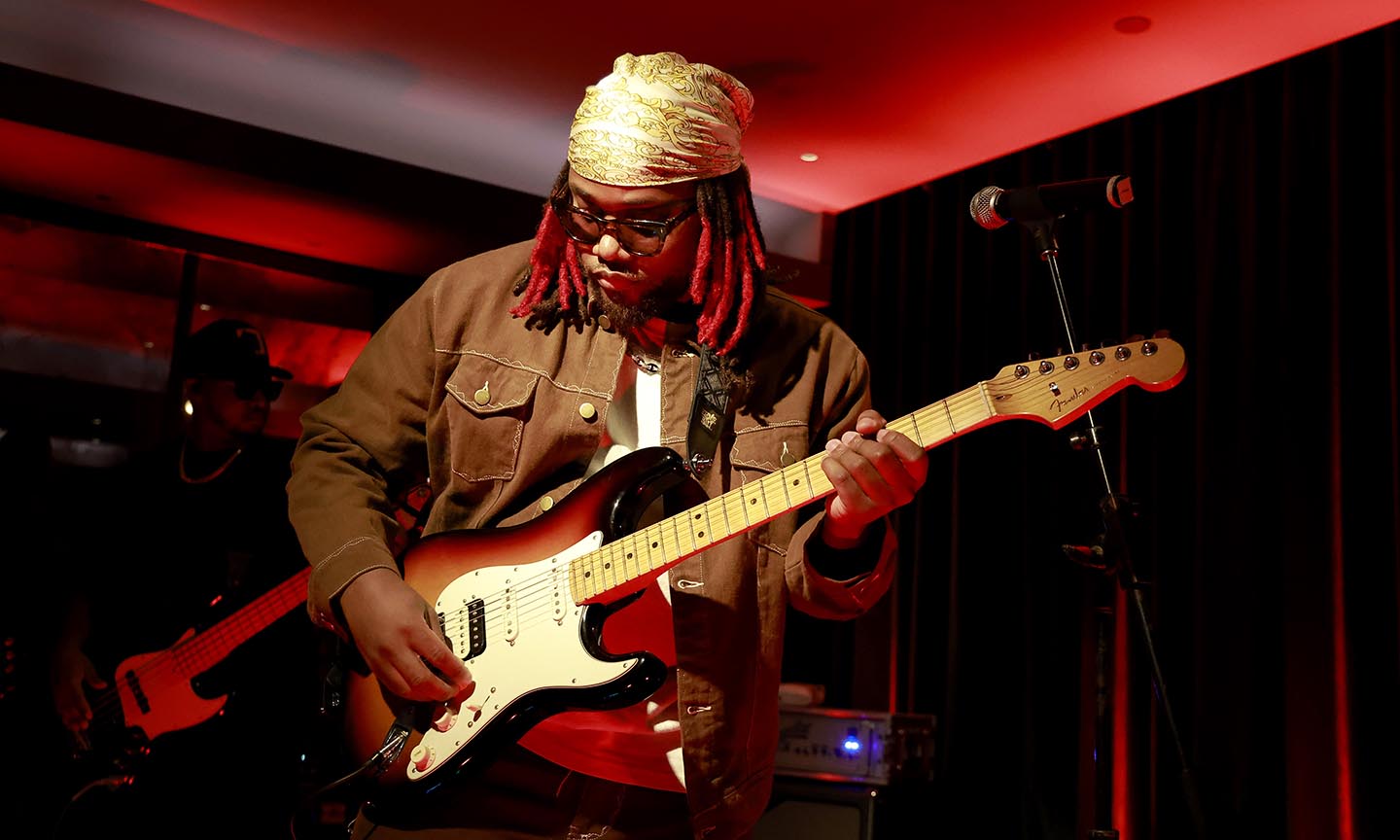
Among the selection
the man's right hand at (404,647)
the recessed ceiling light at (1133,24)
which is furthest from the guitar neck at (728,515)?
the recessed ceiling light at (1133,24)

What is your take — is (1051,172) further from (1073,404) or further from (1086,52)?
(1073,404)

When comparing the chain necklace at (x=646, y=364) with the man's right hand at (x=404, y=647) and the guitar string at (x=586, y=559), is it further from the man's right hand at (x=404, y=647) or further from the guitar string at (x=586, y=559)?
the man's right hand at (x=404, y=647)

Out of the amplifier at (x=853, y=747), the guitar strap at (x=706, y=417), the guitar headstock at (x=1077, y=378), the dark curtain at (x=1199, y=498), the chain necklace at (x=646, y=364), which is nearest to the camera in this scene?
the guitar headstock at (x=1077, y=378)

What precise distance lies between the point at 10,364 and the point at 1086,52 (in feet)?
15.9

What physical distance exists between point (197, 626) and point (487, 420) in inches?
105

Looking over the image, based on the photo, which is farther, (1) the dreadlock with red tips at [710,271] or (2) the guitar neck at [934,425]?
(1) the dreadlock with red tips at [710,271]

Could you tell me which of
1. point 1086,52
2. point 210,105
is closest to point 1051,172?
point 1086,52

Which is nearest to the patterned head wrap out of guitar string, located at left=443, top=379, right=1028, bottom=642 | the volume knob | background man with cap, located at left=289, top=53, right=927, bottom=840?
background man with cap, located at left=289, top=53, right=927, bottom=840

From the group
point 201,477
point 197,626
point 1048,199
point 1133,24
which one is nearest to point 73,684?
point 197,626

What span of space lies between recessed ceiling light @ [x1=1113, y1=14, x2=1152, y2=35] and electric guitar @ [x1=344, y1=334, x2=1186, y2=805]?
3181 mm

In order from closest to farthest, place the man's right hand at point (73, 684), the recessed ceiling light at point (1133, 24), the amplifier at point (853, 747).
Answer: the man's right hand at point (73, 684) < the amplifier at point (853, 747) < the recessed ceiling light at point (1133, 24)

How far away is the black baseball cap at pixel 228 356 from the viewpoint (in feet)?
14.9

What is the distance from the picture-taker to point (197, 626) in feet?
13.4

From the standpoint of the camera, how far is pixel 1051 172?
5379mm
